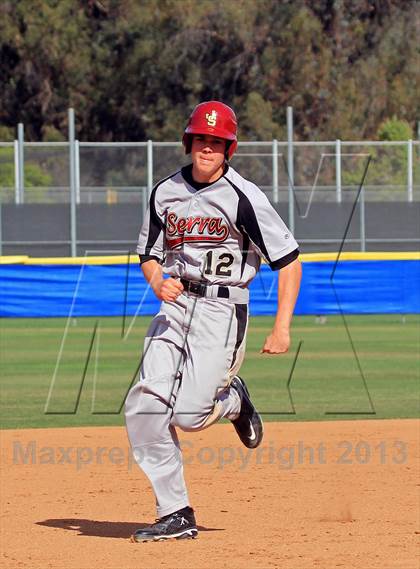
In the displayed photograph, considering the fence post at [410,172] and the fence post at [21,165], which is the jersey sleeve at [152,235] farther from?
the fence post at [410,172]

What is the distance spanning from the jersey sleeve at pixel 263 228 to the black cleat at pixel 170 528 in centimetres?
131

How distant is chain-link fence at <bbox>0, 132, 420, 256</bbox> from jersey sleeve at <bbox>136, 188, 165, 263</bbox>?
22.2 metres

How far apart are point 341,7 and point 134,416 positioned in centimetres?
4511

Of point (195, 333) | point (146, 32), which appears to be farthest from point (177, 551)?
point (146, 32)

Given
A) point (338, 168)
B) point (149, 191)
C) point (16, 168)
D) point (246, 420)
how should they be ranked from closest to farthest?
point (246, 420) → point (16, 168) → point (149, 191) → point (338, 168)

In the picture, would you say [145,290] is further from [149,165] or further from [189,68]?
[189,68]

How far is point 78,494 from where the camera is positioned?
7.81m

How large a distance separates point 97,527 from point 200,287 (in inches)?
62.2

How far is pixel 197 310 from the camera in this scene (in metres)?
6.02

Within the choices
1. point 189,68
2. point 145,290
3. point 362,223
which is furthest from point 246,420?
point 189,68

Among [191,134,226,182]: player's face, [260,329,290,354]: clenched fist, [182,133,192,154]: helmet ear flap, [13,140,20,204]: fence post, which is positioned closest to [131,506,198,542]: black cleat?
[260,329,290,354]: clenched fist

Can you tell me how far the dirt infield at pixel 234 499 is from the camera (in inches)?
231

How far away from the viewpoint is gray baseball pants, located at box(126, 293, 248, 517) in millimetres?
6004

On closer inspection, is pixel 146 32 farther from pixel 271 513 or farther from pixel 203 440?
pixel 271 513
